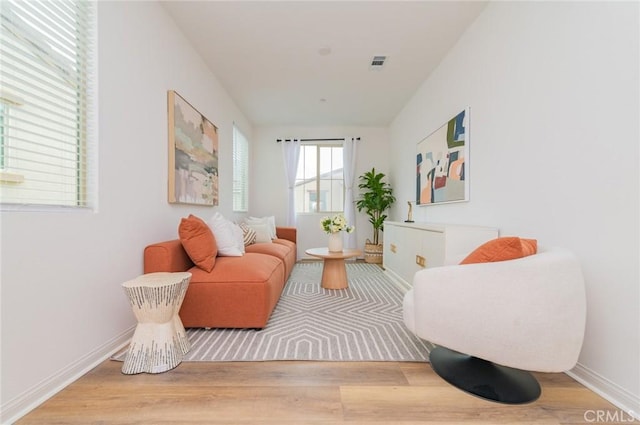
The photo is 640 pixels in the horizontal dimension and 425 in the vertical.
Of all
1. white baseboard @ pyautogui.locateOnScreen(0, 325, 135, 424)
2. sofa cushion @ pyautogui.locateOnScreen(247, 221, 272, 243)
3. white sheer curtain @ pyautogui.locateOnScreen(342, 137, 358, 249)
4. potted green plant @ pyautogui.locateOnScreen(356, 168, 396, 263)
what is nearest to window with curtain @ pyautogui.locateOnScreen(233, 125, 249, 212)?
sofa cushion @ pyautogui.locateOnScreen(247, 221, 272, 243)

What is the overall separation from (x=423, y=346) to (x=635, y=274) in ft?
3.64

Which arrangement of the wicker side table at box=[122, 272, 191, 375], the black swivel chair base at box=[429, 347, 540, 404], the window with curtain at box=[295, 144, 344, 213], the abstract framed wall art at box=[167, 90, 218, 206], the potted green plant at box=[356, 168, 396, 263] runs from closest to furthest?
1. the black swivel chair base at box=[429, 347, 540, 404]
2. the wicker side table at box=[122, 272, 191, 375]
3. the abstract framed wall art at box=[167, 90, 218, 206]
4. the potted green plant at box=[356, 168, 396, 263]
5. the window with curtain at box=[295, 144, 344, 213]

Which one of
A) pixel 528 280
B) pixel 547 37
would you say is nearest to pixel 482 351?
pixel 528 280

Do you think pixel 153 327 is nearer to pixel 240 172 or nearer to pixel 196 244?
pixel 196 244

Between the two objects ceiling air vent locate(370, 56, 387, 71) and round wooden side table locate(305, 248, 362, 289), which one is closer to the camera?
ceiling air vent locate(370, 56, 387, 71)

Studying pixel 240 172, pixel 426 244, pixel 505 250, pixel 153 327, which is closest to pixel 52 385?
pixel 153 327

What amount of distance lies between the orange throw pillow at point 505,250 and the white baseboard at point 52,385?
2157 millimetres

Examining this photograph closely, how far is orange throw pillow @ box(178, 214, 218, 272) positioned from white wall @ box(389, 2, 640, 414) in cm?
224

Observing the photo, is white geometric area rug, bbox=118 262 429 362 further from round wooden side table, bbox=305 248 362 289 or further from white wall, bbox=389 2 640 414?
white wall, bbox=389 2 640 414

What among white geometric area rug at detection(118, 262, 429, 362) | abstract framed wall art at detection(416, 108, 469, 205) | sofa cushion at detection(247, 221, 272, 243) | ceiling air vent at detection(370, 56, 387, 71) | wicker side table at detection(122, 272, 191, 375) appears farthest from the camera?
sofa cushion at detection(247, 221, 272, 243)

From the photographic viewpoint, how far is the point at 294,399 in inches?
51.4

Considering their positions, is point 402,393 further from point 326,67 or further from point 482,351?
point 326,67

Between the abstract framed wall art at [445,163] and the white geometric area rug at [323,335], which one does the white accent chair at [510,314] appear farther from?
the abstract framed wall art at [445,163]

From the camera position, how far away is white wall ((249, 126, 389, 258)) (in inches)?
217
